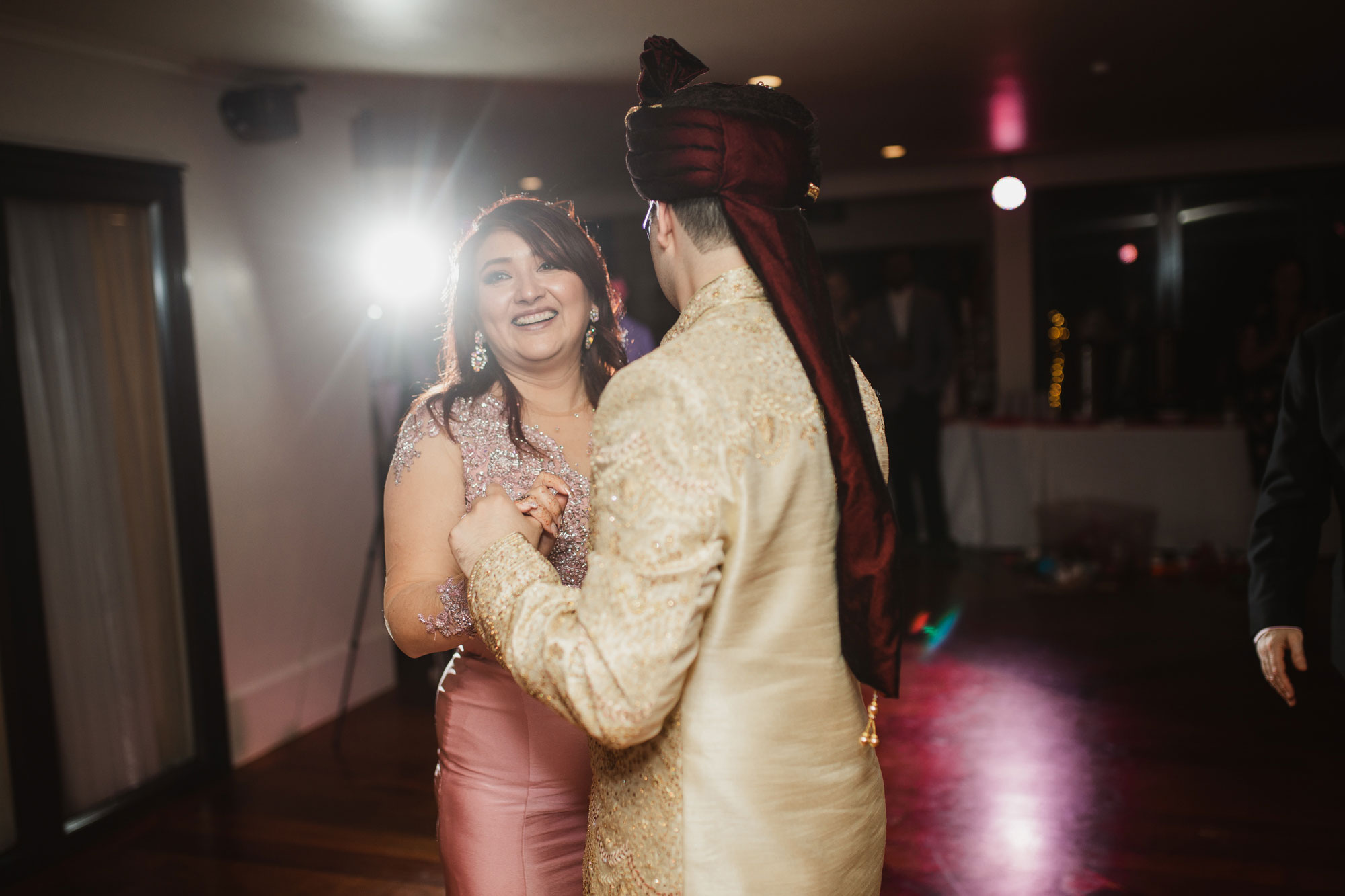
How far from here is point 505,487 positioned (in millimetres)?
1762

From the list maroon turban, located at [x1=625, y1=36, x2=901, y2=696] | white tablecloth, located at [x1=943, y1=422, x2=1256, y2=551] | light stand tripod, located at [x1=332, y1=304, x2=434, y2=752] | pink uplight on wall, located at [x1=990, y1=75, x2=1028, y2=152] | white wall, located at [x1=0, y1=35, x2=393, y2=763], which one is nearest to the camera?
maroon turban, located at [x1=625, y1=36, x2=901, y2=696]

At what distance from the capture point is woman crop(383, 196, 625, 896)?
1641 millimetres

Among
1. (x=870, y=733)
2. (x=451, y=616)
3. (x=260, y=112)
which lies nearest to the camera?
(x=870, y=733)

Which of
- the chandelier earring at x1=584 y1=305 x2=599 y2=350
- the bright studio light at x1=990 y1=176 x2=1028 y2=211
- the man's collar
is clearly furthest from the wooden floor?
the bright studio light at x1=990 y1=176 x2=1028 y2=211

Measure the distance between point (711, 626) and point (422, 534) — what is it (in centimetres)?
76

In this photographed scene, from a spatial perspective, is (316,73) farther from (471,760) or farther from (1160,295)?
(1160,295)

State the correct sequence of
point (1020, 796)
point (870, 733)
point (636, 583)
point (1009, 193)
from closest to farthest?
point (636, 583), point (870, 733), point (1020, 796), point (1009, 193)

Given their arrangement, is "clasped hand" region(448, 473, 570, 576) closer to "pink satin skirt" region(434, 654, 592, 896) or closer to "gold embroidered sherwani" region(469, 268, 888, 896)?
"gold embroidered sherwani" region(469, 268, 888, 896)

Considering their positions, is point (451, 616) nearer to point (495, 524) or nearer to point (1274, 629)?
point (495, 524)

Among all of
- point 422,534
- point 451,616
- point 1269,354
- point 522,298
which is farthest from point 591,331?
point 1269,354

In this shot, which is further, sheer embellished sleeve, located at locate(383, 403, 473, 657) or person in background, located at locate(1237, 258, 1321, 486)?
person in background, located at locate(1237, 258, 1321, 486)

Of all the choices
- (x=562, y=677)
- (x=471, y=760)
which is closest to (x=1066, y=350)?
(x=471, y=760)

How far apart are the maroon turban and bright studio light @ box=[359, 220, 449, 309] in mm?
3354

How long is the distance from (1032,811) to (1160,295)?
608cm
